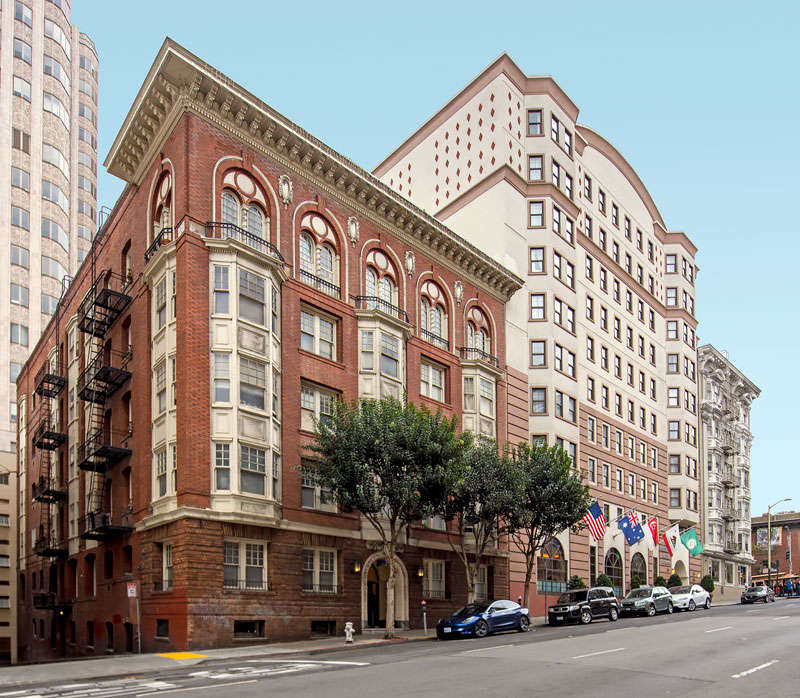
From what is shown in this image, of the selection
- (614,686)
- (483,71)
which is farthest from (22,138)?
(614,686)

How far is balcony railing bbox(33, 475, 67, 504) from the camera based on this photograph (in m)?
45.1

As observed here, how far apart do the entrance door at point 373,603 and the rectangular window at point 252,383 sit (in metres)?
10.7

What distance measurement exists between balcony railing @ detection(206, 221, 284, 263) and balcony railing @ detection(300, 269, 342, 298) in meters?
1.67

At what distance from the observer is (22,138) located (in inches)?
3120

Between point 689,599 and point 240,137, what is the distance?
3517cm

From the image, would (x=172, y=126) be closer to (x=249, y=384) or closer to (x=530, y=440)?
(x=249, y=384)

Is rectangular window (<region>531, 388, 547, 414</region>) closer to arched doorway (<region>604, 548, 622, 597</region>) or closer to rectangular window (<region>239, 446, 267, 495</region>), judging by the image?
arched doorway (<region>604, 548, 622, 597</region>)

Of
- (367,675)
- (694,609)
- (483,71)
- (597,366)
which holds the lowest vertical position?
(694,609)

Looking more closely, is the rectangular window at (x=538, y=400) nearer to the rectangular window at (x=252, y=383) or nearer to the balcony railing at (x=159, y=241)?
the rectangular window at (x=252, y=383)

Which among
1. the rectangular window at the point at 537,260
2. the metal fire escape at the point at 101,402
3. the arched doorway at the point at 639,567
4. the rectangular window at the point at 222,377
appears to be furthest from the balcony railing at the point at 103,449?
the arched doorway at the point at 639,567

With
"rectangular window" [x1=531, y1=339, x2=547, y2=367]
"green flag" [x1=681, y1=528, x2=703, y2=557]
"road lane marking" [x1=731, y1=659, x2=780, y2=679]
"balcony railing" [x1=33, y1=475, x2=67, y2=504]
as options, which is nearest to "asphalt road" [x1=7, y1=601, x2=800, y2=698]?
"road lane marking" [x1=731, y1=659, x2=780, y2=679]

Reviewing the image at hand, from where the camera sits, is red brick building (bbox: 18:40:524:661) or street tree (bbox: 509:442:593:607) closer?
red brick building (bbox: 18:40:524:661)

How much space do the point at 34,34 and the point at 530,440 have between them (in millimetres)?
65427

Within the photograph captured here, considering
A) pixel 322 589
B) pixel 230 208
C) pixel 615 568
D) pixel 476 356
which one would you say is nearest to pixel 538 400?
pixel 476 356
